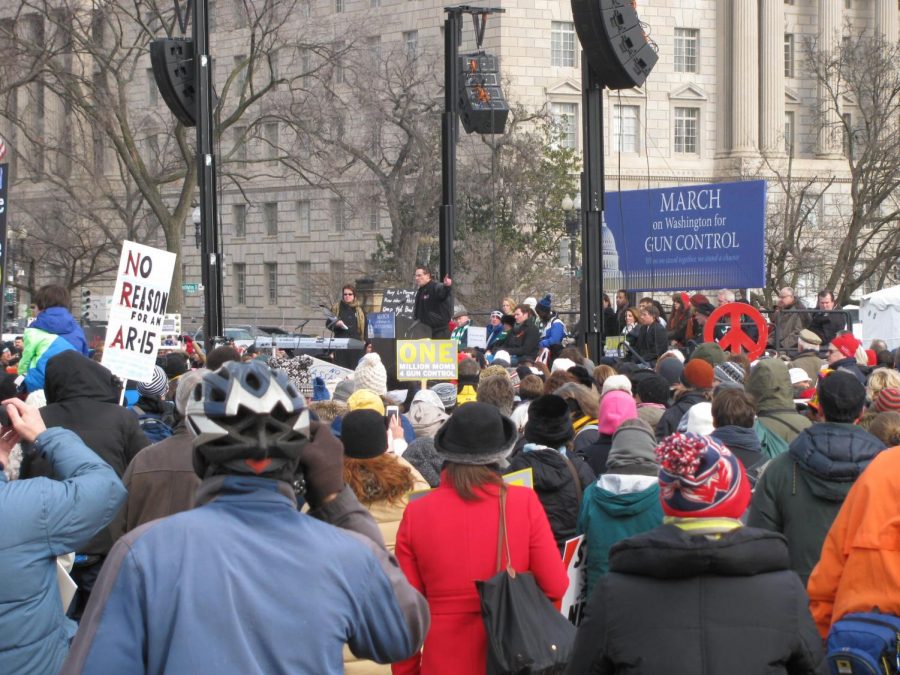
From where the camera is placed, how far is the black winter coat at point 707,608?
363cm

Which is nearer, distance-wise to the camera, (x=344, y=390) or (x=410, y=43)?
→ (x=344, y=390)

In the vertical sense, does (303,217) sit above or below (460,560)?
above

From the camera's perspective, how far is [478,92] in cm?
2181

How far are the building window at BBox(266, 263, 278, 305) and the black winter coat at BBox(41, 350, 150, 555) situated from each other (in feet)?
225

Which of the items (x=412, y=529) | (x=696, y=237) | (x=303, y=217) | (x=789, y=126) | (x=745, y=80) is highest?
(x=745, y=80)

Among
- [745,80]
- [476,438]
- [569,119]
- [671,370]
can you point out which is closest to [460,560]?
[476,438]

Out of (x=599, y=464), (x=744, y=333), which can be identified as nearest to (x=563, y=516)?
(x=599, y=464)

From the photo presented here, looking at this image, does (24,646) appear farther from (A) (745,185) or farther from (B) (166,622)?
(A) (745,185)

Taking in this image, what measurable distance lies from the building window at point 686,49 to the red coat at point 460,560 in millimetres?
68729

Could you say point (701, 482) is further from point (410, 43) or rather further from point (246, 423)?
point (410, 43)

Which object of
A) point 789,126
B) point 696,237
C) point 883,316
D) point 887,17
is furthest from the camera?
point 887,17

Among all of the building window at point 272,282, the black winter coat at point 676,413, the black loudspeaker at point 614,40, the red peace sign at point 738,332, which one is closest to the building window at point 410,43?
the building window at point 272,282

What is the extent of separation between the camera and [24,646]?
4.45m

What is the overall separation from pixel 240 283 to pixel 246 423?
74.2 m
